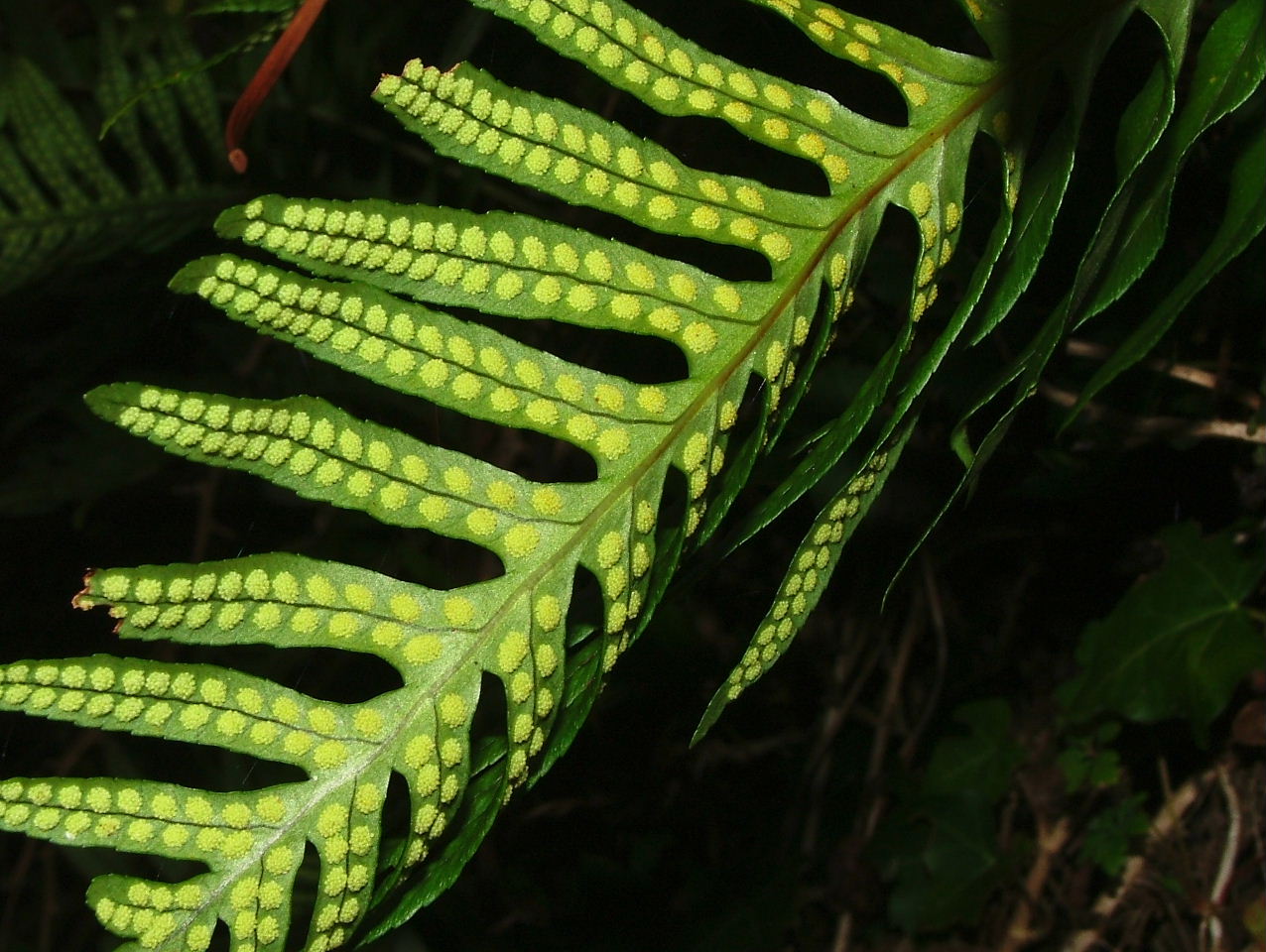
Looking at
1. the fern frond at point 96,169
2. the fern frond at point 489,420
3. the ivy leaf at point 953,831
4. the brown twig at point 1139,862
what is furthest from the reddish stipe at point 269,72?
the brown twig at point 1139,862

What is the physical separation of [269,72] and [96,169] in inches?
40.7

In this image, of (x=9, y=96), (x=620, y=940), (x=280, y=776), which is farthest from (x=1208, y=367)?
(x=9, y=96)

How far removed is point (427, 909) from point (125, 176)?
1.49 metres

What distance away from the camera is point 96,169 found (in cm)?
187

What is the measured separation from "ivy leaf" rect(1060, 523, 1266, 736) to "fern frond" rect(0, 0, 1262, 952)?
0.98m

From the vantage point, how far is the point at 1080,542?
6.70 feet

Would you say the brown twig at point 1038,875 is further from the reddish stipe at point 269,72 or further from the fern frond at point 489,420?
the reddish stipe at point 269,72

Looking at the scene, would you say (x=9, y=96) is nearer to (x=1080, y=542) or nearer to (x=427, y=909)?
(x=427, y=909)

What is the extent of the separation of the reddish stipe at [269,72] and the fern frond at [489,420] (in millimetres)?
256

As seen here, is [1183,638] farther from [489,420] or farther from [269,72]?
[269,72]

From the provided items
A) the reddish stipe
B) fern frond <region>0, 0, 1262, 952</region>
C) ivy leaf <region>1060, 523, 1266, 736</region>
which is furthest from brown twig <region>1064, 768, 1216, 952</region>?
the reddish stipe

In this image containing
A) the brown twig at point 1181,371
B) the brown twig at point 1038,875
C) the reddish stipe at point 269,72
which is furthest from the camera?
the brown twig at point 1038,875

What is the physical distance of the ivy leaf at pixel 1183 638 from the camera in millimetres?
1646

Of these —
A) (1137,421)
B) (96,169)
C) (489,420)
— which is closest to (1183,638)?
(1137,421)
